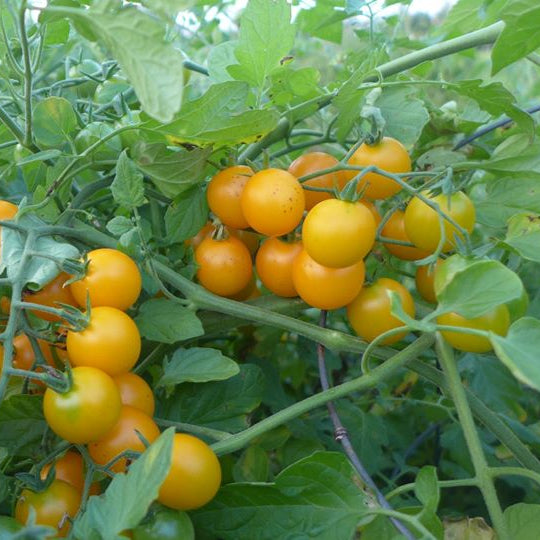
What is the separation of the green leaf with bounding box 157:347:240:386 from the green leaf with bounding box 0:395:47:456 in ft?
0.39

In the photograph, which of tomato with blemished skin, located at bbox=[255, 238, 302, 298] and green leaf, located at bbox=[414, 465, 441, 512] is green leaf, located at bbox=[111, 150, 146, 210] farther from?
green leaf, located at bbox=[414, 465, 441, 512]

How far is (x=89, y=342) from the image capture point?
597mm

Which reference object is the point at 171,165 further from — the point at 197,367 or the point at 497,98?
the point at 497,98

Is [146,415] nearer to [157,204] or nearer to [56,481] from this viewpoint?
[56,481]

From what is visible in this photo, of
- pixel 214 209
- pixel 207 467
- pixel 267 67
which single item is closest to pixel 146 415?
pixel 207 467

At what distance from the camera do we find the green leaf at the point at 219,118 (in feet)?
2.16

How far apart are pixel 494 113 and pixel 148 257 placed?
385 mm

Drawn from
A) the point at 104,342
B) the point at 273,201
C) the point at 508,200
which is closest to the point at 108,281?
the point at 104,342

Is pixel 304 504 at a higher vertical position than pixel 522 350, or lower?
lower

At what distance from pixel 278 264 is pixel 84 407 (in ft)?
0.80

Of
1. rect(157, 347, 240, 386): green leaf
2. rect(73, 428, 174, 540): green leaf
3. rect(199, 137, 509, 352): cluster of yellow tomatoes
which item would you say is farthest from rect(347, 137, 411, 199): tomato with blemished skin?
rect(73, 428, 174, 540): green leaf

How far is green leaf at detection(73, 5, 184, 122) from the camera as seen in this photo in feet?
1.60

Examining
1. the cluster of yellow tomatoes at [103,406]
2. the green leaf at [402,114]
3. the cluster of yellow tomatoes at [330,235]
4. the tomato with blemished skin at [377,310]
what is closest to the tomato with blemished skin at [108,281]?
the cluster of yellow tomatoes at [103,406]

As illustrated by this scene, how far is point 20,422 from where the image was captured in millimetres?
637
